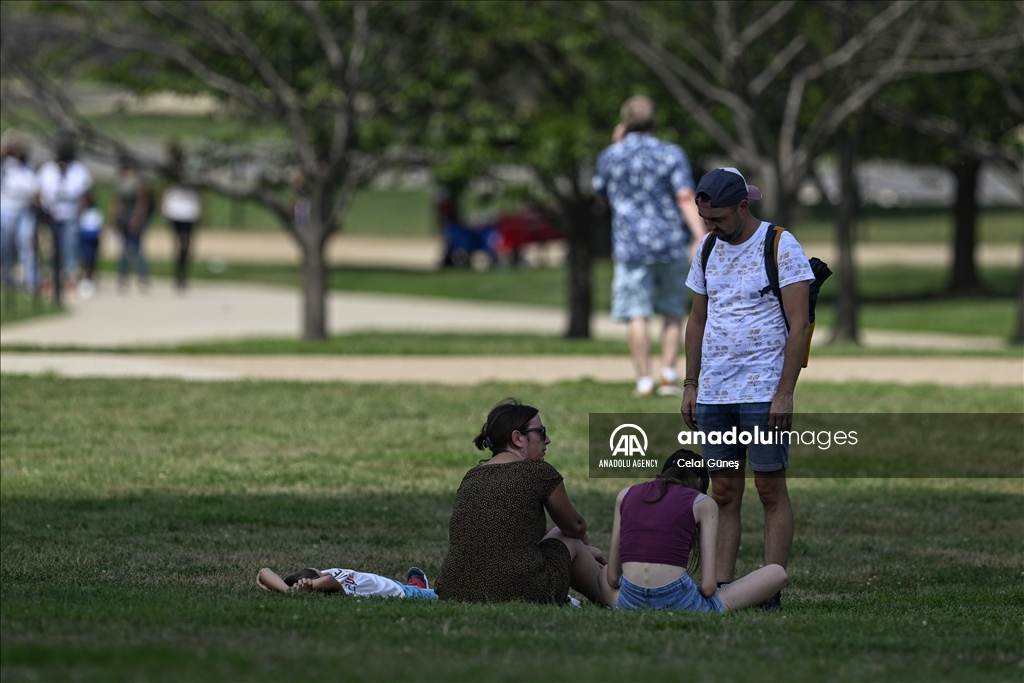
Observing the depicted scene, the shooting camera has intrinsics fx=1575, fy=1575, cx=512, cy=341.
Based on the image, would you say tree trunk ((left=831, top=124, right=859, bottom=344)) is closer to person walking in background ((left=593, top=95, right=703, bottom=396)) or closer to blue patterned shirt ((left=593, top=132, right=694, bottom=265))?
person walking in background ((left=593, top=95, right=703, bottom=396))

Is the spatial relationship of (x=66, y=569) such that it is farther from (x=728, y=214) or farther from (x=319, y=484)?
(x=728, y=214)

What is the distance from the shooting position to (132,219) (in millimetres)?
24062

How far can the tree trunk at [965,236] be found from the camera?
2705cm

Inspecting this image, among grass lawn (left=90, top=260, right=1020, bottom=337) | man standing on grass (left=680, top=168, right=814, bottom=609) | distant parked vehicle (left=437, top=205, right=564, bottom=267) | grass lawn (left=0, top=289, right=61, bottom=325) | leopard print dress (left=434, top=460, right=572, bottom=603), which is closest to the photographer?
leopard print dress (left=434, top=460, right=572, bottom=603)

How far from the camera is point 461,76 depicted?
1658cm

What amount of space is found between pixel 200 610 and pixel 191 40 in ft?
39.1

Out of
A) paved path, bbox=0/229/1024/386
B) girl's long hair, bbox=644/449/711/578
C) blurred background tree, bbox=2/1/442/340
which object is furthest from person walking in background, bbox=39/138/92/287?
girl's long hair, bbox=644/449/711/578

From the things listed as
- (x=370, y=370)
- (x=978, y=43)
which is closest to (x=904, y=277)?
(x=978, y=43)

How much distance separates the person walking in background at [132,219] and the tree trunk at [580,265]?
768cm

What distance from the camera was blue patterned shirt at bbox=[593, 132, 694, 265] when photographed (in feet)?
35.4

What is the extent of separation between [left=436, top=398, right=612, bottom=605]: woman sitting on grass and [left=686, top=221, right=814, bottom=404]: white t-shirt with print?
0.76m

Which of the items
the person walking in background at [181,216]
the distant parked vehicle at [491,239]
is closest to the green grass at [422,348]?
the person walking in background at [181,216]

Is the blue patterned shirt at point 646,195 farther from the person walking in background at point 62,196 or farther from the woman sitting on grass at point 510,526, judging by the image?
the person walking in background at point 62,196

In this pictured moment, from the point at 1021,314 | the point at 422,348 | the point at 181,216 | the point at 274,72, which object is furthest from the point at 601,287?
the point at 422,348
